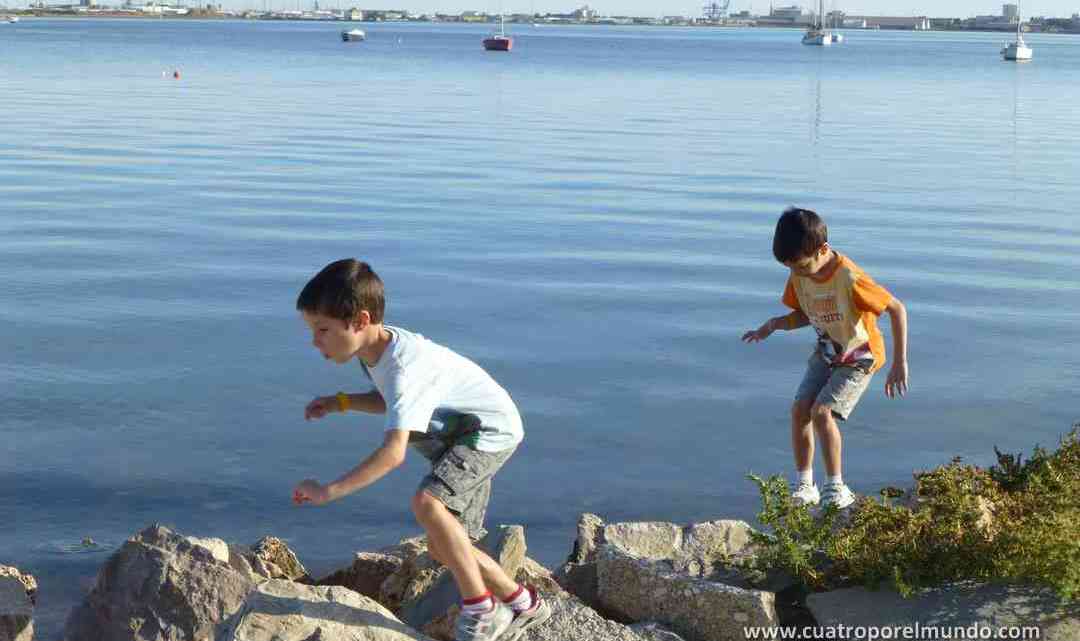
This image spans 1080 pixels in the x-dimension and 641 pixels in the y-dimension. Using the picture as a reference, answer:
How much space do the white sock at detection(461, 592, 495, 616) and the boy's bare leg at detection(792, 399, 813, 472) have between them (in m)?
2.27

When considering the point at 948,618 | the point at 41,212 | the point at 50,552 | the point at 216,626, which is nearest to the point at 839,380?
the point at 948,618

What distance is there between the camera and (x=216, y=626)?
4.98m

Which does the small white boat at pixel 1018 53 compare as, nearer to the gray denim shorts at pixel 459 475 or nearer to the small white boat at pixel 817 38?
the small white boat at pixel 817 38

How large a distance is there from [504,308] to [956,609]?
7072 millimetres

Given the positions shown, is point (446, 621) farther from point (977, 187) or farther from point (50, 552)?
point (977, 187)

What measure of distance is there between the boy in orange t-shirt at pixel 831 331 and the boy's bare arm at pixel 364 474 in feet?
7.51

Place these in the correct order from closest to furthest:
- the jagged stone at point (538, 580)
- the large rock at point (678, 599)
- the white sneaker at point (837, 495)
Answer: the large rock at point (678, 599)
the jagged stone at point (538, 580)
the white sneaker at point (837, 495)

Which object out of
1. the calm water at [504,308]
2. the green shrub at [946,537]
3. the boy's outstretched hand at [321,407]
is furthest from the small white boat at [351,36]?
the boy's outstretched hand at [321,407]

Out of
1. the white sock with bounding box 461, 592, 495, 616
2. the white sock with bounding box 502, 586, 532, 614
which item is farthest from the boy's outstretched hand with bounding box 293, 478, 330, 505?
the white sock with bounding box 502, 586, 532, 614

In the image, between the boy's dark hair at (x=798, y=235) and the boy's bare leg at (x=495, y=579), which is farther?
the boy's dark hair at (x=798, y=235)

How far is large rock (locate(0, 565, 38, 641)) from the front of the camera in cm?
501

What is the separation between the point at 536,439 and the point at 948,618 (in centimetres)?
383

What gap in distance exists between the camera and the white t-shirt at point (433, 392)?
14.5 feet

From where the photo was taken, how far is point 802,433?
646cm
